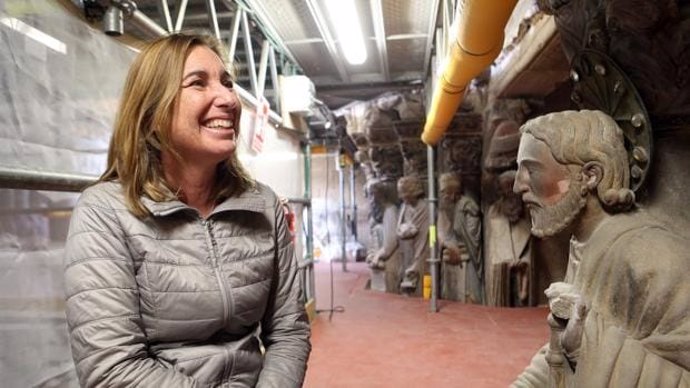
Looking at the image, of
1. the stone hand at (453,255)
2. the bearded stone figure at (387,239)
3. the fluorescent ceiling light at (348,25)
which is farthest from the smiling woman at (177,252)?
the bearded stone figure at (387,239)

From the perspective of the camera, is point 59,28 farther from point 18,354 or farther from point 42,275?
point 18,354

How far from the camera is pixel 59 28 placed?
1290 millimetres

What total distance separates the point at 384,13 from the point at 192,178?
2616 millimetres

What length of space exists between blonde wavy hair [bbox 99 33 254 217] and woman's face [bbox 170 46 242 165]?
17 millimetres

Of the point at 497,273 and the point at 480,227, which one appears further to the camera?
the point at 480,227

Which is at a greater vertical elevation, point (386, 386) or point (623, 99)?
point (623, 99)

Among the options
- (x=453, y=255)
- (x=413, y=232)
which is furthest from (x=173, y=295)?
(x=413, y=232)

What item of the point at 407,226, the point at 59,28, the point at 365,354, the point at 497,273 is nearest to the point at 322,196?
the point at 407,226

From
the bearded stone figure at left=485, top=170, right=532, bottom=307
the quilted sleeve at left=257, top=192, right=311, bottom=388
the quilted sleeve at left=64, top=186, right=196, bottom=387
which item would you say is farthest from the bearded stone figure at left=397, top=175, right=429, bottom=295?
the quilted sleeve at left=64, top=186, right=196, bottom=387

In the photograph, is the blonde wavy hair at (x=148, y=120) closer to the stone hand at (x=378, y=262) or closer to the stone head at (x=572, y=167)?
the stone head at (x=572, y=167)

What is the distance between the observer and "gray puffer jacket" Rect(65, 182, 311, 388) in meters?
0.84

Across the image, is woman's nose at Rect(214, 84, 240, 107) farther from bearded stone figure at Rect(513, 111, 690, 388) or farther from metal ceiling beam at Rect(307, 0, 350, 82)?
metal ceiling beam at Rect(307, 0, 350, 82)

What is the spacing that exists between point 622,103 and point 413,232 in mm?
4637

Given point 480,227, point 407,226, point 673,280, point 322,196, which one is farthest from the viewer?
point 322,196
